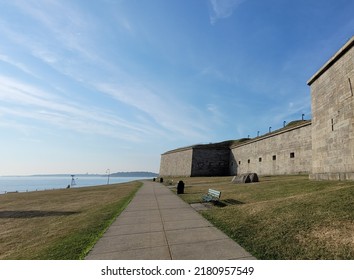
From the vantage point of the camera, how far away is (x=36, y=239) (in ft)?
25.5

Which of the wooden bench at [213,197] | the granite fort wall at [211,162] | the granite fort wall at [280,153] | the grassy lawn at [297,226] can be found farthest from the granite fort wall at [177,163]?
the grassy lawn at [297,226]

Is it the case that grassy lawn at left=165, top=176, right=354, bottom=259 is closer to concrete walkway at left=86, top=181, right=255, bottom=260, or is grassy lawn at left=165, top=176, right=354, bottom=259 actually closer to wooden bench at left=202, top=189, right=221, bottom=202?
concrete walkway at left=86, top=181, right=255, bottom=260

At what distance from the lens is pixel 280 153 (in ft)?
A: 87.5

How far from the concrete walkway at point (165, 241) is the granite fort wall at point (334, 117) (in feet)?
25.8

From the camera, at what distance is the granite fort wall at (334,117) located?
11.0 metres

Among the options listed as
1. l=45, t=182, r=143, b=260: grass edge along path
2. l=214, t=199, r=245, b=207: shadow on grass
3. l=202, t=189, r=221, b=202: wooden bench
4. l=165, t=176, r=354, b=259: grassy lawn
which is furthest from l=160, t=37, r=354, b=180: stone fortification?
l=45, t=182, r=143, b=260: grass edge along path

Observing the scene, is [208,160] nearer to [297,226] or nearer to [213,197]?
[213,197]

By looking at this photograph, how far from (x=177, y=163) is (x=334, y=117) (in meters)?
42.0

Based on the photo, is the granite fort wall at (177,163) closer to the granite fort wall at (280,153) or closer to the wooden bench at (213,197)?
the granite fort wall at (280,153)

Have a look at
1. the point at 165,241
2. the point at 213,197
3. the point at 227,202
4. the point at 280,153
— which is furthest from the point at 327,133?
the point at 280,153

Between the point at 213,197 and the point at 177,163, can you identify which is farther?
the point at 177,163
